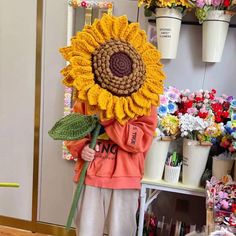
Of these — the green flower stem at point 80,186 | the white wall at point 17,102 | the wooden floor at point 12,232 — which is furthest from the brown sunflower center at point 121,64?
the wooden floor at point 12,232

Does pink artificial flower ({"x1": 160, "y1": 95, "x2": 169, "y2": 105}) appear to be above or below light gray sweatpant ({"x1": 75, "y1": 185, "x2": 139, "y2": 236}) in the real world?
above

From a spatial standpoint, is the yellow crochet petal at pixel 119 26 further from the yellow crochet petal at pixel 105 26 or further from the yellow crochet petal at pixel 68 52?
the yellow crochet petal at pixel 68 52

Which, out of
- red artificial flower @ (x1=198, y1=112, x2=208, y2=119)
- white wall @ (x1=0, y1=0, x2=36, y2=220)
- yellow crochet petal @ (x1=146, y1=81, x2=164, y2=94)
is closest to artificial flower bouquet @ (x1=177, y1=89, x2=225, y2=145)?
red artificial flower @ (x1=198, y1=112, x2=208, y2=119)

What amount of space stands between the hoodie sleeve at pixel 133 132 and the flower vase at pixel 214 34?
47 cm

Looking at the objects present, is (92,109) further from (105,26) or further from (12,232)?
(12,232)

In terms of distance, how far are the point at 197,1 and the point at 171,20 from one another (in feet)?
0.45

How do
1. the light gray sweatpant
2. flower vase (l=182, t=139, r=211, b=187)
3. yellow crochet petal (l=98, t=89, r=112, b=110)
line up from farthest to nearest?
flower vase (l=182, t=139, r=211, b=187)
the light gray sweatpant
yellow crochet petal (l=98, t=89, r=112, b=110)

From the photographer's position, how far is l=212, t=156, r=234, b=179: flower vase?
4.90 ft

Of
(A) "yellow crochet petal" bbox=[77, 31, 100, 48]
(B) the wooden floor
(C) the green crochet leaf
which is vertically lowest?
(B) the wooden floor

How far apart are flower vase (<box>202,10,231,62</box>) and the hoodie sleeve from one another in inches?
18.6

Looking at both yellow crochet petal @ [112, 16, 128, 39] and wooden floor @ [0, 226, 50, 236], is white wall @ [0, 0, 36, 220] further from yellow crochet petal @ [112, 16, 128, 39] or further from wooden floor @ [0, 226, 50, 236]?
yellow crochet petal @ [112, 16, 128, 39]

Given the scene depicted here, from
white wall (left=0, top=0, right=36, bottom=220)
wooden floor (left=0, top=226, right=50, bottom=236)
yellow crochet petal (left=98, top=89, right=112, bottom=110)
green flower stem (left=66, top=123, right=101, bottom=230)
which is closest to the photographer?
yellow crochet petal (left=98, top=89, right=112, bottom=110)

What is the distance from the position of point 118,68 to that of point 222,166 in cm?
66

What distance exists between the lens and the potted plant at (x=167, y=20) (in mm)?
1555
